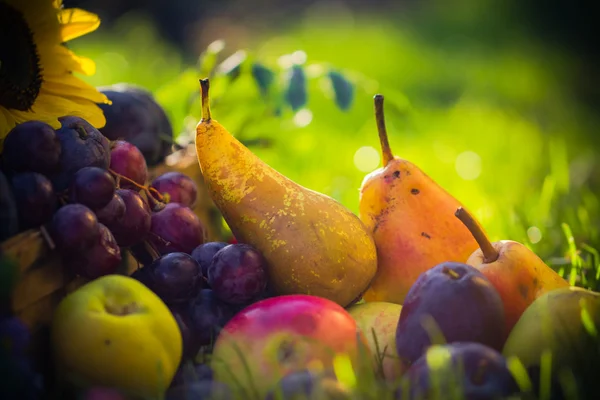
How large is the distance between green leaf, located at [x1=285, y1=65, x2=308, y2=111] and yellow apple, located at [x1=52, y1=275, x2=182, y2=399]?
1.06 meters

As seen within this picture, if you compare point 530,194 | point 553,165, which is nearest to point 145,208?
point 530,194

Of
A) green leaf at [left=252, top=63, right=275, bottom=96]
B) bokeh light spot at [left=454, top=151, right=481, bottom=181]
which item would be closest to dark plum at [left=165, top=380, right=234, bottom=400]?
green leaf at [left=252, top=63, right=275, bottom=96]

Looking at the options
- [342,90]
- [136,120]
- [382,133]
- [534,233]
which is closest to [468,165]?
[534,233]

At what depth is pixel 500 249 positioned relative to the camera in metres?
1.42

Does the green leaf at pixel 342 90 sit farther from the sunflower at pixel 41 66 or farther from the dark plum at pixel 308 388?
the dark plum at pixel 308 388

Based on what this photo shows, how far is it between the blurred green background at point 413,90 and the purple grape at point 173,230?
0.68 m

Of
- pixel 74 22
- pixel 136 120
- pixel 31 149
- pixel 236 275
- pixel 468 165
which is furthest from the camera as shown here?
pixel 468 165

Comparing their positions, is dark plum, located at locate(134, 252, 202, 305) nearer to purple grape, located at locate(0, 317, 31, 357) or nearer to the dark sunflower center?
purple grape, located at locate(0, 317, 31, 357)

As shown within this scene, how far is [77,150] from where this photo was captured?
4.19ft

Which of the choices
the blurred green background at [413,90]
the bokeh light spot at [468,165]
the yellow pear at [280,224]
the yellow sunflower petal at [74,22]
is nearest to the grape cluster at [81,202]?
the yellow pear at [280,224]

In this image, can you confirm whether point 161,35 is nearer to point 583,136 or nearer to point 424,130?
point 424,130

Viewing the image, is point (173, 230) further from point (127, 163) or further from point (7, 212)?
point (7, 212)

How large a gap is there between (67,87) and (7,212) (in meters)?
0.58

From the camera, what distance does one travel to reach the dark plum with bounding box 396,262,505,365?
115cm
